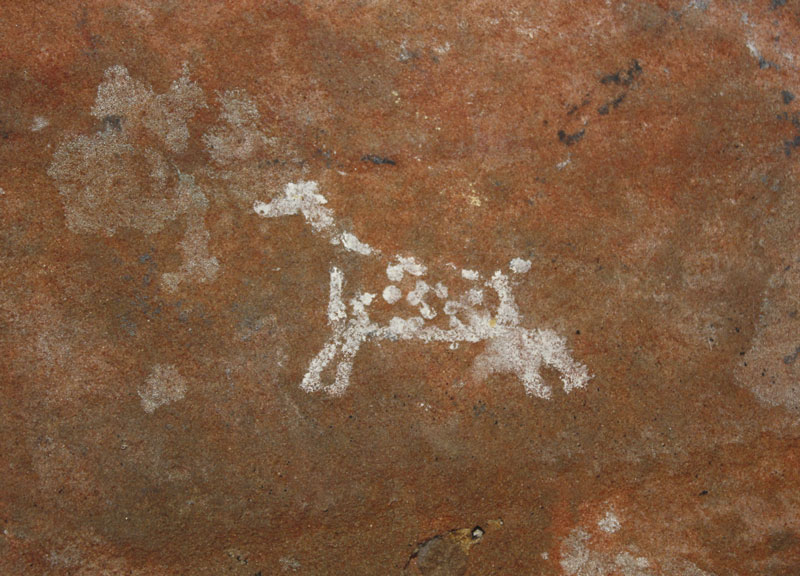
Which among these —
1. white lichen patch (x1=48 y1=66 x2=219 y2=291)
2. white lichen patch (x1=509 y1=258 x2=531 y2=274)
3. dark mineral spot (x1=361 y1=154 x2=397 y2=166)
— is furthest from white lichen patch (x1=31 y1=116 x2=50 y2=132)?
white lichen patch (x1=509 y1=258 x2=531 y2=274)

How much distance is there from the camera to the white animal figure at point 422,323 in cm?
602

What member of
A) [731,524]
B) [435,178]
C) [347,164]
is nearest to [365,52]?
[347,164]

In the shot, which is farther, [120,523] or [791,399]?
[791,399]

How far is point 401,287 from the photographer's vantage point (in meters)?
6.08

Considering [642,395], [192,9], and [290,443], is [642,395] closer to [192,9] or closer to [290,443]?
[290,443]

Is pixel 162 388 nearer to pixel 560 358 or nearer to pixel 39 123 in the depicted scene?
pixel 39 123

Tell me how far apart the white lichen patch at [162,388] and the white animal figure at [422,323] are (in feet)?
5.32

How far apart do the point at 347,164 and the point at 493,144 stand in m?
1.98

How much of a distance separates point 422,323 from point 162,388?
138 inches

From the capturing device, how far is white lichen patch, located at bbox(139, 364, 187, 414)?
19.3ft

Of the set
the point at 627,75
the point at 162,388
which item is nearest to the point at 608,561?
the point at 162,388

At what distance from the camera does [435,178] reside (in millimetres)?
6078

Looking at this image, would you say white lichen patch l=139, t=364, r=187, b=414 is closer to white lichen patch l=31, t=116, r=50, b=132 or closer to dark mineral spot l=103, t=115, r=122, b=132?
dark mineral spot l=103, t=115, r=122, b=132

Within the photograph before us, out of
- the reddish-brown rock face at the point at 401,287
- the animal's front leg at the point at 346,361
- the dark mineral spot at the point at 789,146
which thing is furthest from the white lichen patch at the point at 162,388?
the dark mineral spot at the point at 789,146
